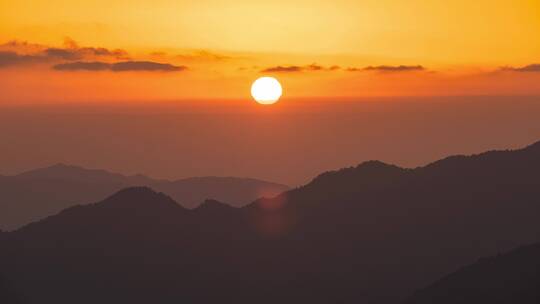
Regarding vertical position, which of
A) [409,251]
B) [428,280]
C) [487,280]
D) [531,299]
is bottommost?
[531,299]

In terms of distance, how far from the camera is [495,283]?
410 feet

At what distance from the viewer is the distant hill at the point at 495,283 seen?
11875 centimetres

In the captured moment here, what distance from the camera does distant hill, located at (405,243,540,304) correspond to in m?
119

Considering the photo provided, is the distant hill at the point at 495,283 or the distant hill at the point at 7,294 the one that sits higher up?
the distant hill at the point at 7,294

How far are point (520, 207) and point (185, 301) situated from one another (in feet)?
240

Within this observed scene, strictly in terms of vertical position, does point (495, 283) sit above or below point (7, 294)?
below

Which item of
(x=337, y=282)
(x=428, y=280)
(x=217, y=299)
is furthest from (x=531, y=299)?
(x=217, y=299)

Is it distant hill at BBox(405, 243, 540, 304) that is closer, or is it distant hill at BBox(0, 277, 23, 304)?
distant hill at BBox(405, 243, 540, 304)

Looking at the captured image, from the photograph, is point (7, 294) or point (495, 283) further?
point (7, 294)

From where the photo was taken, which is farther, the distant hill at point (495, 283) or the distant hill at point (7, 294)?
the distant hill at point (7, 294)

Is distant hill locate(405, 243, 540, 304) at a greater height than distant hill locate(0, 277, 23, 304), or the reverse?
distant hill locate(0, 277, 23, 304)

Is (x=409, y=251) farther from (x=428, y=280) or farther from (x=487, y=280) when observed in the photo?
(x=487, y=280)

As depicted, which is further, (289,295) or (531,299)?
(289,295)

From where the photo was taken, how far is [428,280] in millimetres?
179875
